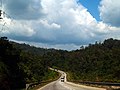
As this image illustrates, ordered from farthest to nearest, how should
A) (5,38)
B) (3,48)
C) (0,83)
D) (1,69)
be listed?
(5,38), (3,48), (1,69), (0,83)

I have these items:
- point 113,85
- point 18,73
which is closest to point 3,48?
point 18,73

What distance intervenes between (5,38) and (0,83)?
535 inches

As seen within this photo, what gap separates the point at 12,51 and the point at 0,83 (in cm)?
1396

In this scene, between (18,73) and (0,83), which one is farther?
(18,73)

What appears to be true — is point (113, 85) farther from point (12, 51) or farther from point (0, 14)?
point (0, 14)

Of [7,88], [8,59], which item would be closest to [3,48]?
[8,59]

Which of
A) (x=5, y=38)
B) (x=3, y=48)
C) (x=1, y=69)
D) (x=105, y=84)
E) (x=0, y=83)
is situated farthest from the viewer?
(x=105, y=84)

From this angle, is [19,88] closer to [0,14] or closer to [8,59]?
[8,59]

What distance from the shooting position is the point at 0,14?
2784cm

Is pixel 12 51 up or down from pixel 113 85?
up

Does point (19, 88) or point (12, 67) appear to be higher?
point (12, 67)

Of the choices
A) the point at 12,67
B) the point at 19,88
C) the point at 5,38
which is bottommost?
the point at 19,88

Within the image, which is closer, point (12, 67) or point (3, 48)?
point (3, 48)

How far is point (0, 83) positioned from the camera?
2694 centimetres
